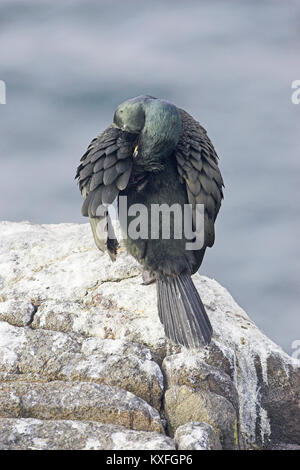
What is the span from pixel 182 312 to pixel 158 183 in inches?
41.9

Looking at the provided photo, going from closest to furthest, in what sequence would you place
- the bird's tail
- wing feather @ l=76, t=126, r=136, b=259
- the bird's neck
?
the bird's tail
wing feather @ l=76, t=126, r=136, b=259
the bird's neck

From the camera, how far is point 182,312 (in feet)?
17.0

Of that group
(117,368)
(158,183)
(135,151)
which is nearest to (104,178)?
(135,151)

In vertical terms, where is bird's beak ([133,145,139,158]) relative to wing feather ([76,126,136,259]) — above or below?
above

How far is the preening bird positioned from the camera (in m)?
5.28

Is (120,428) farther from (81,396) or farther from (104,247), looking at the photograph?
(104,247)

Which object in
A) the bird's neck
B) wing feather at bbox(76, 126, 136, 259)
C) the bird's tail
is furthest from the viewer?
the bird's neck

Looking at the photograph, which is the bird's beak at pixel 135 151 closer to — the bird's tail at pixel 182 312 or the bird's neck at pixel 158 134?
the bird's neck at pixel 158 134

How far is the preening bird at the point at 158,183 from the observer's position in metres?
5.28

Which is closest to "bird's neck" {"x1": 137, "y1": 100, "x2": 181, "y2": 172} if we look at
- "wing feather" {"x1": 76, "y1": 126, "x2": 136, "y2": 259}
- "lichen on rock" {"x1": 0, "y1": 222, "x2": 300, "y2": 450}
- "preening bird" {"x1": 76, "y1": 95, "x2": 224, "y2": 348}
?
"preening bird" {"x1": 76, "y1": 95, "x2": 224, "y2": 348}

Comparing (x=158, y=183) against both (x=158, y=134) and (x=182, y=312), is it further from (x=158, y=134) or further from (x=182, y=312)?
(x=182, y=312)

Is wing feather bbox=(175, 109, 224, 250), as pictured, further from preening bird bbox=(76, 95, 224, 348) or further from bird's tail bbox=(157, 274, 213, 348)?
bird's tail bbox=(157, 274, 213, 348)
